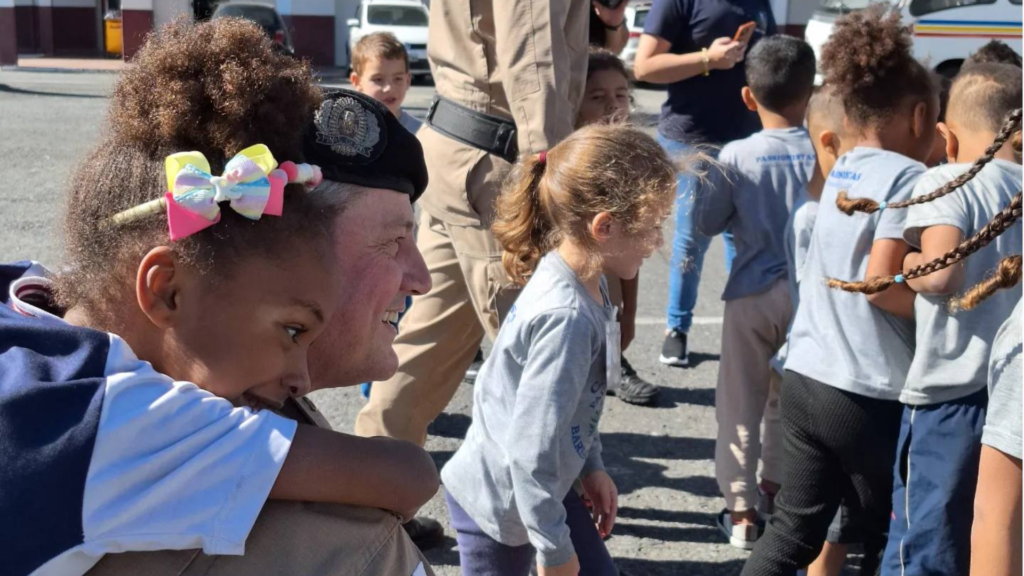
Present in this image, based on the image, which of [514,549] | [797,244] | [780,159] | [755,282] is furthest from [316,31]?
[514,549]

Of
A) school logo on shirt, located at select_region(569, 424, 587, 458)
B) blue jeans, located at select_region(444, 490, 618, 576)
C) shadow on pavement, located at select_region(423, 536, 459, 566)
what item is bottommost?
shadow on pavement, located at select_region(423, 536, 459, 566)

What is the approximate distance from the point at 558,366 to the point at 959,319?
3.75ft

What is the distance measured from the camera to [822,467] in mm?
3113

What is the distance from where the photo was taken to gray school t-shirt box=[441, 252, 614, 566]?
2.47 m

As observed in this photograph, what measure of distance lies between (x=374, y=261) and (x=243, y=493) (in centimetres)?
45

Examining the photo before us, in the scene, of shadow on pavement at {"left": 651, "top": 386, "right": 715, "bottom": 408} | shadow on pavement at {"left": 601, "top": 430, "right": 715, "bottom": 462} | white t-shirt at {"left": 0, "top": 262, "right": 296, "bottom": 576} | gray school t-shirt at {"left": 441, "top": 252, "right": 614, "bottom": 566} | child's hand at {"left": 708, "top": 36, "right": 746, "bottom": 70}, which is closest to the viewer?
white t-shirt at {"left": 0, "top": 262, "right": 296, "bottom": 576}

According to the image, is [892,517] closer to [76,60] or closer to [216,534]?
[216,534]

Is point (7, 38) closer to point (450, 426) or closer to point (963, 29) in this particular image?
point (963, 29)

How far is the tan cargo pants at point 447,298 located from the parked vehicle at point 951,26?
12196mm

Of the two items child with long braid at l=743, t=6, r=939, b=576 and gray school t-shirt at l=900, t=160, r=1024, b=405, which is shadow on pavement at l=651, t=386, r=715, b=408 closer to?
child with long braid at l=743, t=6, r=939, b=576

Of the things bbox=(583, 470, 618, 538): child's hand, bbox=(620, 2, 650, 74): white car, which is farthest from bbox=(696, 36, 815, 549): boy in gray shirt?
bbox=(620, 2, 650, 74): white car

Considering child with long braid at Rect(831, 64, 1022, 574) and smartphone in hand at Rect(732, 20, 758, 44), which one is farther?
smartphone in hand at Rect(732, 20, 758, 44)

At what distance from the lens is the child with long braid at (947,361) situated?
9.06 feet

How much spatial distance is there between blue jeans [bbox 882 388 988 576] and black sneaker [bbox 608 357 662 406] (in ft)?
7.30
